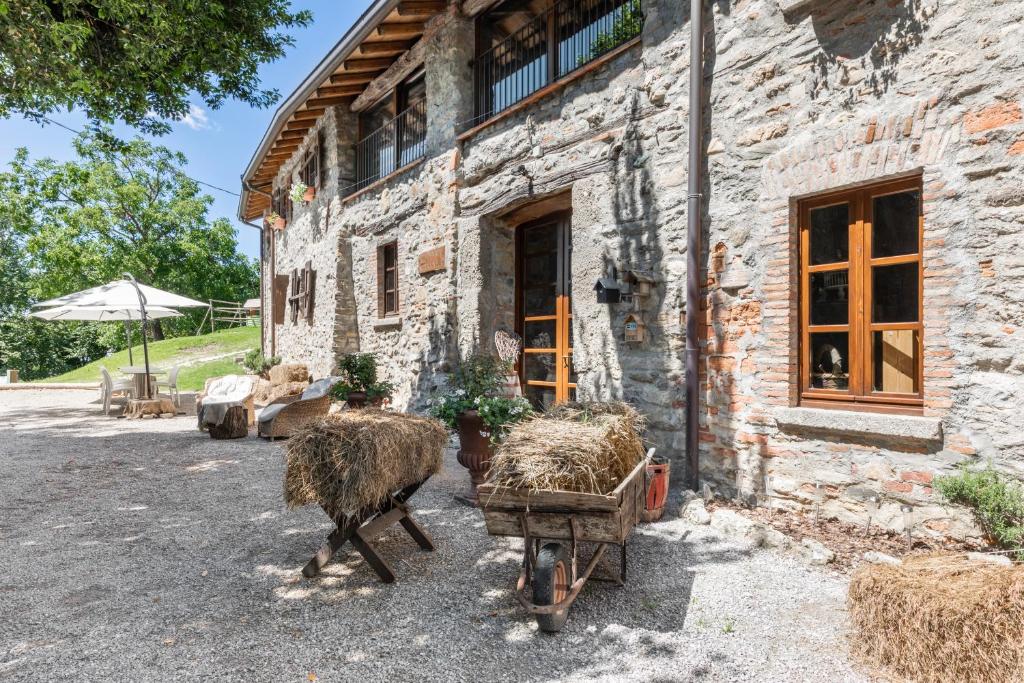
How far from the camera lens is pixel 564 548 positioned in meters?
2.86

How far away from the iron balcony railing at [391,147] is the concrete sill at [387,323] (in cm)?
234

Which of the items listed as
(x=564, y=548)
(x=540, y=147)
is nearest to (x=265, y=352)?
(x=540, y=147)

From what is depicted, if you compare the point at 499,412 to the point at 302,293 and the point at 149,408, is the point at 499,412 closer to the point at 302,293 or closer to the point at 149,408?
the point at 149,408

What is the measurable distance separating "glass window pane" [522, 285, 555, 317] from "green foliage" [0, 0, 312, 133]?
4828 mm

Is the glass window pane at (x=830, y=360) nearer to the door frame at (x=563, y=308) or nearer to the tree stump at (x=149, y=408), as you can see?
the door frame at (x=563, y=308)

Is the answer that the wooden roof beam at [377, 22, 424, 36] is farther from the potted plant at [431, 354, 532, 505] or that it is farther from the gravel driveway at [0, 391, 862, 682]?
the gravel driveway at [0, 391, 862, 682]

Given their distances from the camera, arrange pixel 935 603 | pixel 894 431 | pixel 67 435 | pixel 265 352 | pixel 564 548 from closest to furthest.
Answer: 1. pixel 935 603
2. pixel 564 548
3. pixel 894 431
4. pixel 67 435
5. pixel 265 352

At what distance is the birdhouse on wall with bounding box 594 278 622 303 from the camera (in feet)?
16.6

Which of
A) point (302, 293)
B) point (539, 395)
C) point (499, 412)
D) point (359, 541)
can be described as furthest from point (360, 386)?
point (302, 293)

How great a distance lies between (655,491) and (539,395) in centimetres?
282

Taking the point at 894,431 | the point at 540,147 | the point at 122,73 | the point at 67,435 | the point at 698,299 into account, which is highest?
the point at 122,73

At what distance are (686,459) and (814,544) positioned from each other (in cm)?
123

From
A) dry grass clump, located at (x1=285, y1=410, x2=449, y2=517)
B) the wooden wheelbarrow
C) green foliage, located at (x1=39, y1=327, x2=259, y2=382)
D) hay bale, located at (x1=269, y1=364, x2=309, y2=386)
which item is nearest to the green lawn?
green foliage, located at (x1=39, y1=327, x2=259, y2=382)

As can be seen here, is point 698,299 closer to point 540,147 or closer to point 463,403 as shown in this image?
point 463,403
